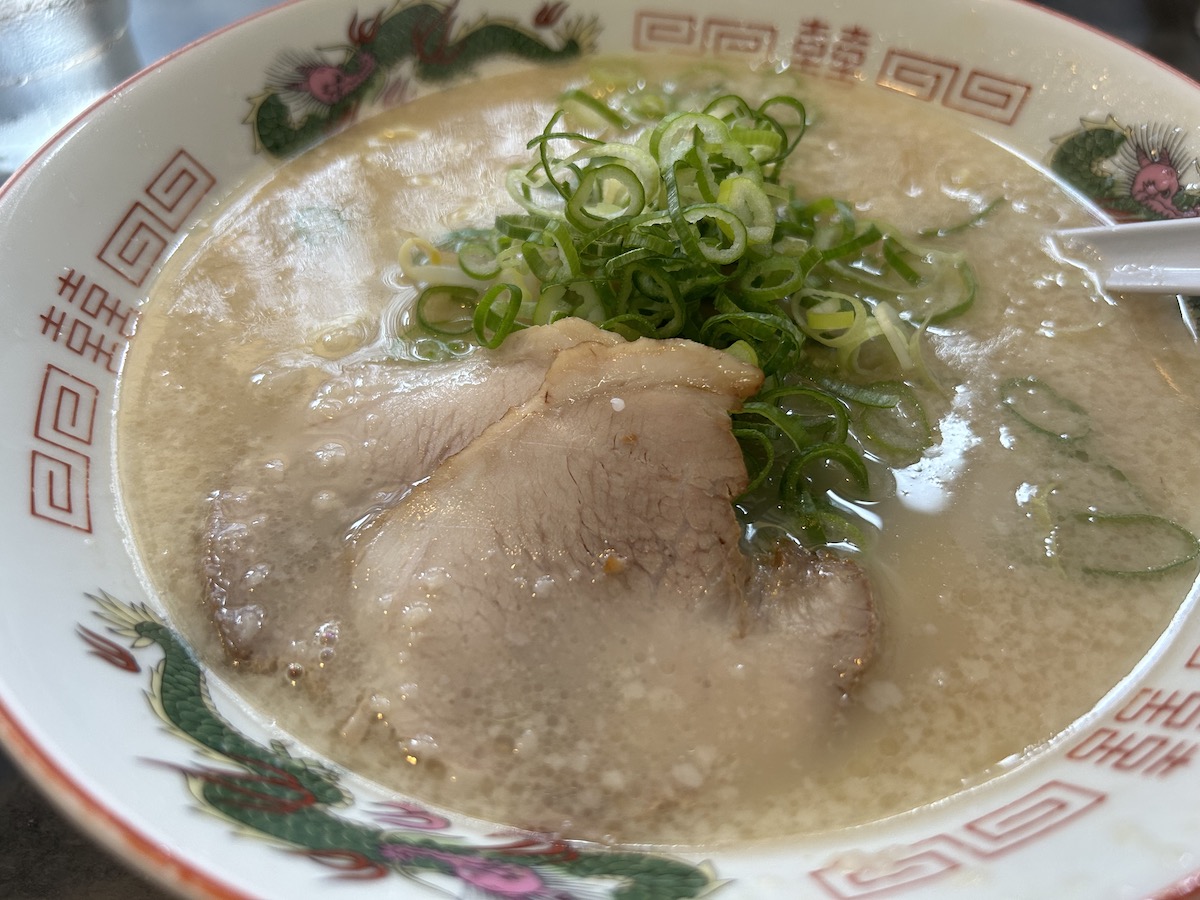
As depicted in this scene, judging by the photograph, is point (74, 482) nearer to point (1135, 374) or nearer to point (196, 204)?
point (196, 204)

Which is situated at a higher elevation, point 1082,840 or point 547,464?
point 547,464

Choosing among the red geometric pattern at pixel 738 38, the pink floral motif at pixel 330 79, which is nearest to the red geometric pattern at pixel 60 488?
the pink floral motif at pixel 330 79

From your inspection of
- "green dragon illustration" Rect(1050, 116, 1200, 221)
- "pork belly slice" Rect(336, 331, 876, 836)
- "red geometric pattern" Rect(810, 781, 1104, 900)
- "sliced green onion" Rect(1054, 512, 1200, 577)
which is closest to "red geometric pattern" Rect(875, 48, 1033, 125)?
"green dragon illustration" Rect(1050, 116, 1200, 221)

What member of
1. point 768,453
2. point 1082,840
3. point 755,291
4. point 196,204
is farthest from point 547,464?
point 196,204

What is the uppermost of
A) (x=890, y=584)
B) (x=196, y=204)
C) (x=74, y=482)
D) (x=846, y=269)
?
Result: (x=196, y=204)

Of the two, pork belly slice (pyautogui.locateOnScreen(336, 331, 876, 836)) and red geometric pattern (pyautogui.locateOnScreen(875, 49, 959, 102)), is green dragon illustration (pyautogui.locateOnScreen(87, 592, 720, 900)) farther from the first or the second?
red geometric pattern (pyautogui.locateOnScreen(875, 49, 959, 102))

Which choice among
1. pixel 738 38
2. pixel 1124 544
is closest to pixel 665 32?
pixel 738 38
